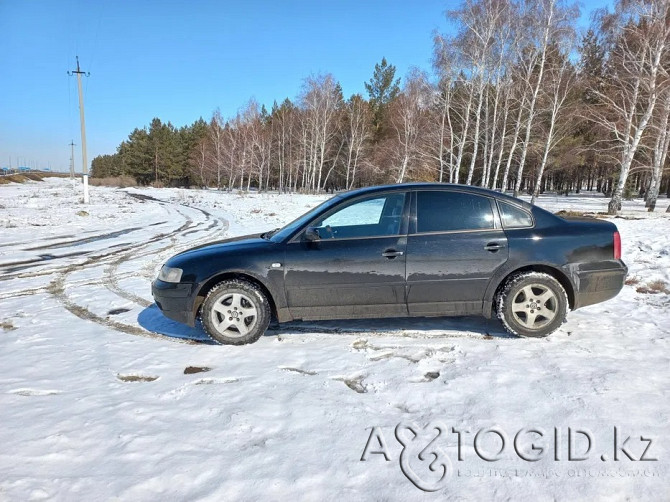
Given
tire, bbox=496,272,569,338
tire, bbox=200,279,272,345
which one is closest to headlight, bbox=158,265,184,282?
tire, bbox=200,279,272,345

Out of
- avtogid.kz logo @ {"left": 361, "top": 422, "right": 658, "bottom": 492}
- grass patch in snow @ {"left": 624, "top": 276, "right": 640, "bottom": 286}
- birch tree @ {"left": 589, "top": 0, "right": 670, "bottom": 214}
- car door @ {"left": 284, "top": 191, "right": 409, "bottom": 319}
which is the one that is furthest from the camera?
birch tree @ {"left": 589, "top": 0, "right": 670, "bottom": 214}

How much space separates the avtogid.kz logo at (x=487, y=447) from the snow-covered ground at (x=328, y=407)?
1 cm

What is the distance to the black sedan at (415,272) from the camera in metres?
3.92

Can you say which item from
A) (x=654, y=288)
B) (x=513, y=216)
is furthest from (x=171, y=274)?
(x=654, y=288)

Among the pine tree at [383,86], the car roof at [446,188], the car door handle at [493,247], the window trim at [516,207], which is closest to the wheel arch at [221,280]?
the car roof at [446,188]

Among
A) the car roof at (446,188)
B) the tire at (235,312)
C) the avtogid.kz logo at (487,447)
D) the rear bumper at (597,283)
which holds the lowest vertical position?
the avtogid.kz logo at (487,447)

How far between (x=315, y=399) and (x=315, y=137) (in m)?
39.5

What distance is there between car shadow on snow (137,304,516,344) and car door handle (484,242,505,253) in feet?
3.01

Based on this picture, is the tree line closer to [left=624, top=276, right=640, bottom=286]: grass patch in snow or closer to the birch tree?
the birch tree

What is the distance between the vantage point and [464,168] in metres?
41.2

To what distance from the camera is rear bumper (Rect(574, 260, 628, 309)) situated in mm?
4004

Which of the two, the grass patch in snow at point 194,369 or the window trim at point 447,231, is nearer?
the grass patch in snow at point 194,369

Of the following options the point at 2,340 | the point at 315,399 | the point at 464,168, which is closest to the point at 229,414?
the point at 315,399

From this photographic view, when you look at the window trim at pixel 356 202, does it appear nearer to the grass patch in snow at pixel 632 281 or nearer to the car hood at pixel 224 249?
the car hood at pixel 224 249
